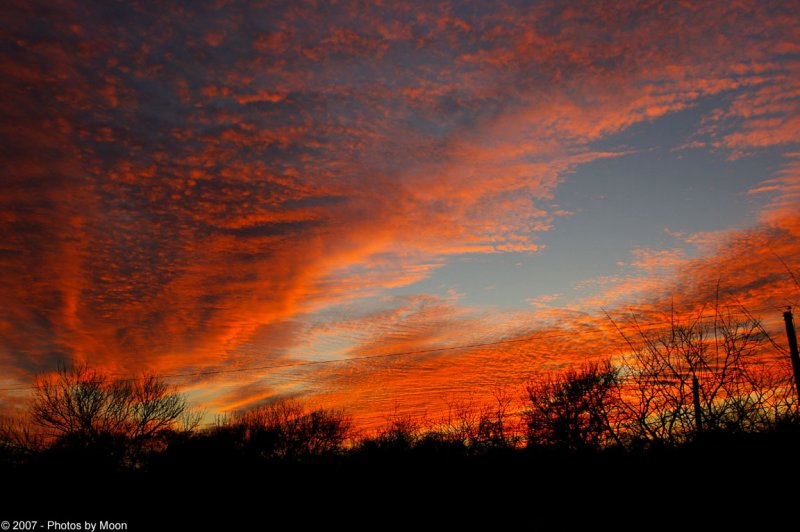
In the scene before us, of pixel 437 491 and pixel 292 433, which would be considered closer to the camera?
pixel 437 491

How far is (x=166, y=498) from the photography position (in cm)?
3083

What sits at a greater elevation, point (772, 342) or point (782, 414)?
point (772, 342)

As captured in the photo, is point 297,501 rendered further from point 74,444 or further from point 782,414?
point 782,414

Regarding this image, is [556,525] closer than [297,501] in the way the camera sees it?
Yes

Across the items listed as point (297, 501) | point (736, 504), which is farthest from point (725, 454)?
point (297, 501)

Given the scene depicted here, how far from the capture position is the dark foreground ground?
16.6 feet

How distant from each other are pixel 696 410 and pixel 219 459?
42861 mm

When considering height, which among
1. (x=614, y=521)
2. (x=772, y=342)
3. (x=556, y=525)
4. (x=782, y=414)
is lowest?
(x=556, y=525)

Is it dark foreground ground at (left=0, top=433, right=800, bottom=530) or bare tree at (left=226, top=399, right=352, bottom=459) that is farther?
bare tree at (left=226, top=399, right=352, bottom=459)

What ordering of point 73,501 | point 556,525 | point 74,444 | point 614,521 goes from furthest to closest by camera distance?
point 74,444 → point 73,501 → point 556,525 → point 614,521

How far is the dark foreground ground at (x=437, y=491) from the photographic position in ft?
16.6

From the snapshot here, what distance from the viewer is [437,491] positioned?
79.6 feet

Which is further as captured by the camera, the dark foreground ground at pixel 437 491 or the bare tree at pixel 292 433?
the bare tree at pixel 292 433

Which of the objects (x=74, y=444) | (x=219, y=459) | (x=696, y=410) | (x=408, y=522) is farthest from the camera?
(x=219, y=459)
